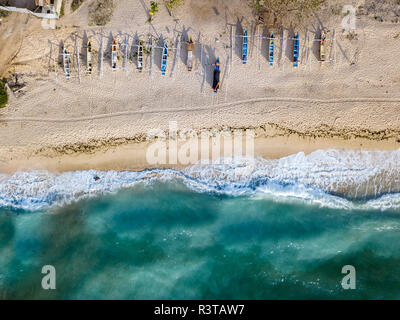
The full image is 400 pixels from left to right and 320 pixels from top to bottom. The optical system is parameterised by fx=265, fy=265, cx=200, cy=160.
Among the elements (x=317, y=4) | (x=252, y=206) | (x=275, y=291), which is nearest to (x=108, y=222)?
(x=252, y=206)

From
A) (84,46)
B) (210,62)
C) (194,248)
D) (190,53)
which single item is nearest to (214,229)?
(194,248)

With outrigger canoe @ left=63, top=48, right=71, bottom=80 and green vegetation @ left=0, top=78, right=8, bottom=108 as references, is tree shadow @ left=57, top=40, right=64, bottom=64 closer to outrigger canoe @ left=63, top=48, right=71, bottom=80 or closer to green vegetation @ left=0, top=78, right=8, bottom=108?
outrigger canoe @ left=63, top=48, right=71, bottom=80

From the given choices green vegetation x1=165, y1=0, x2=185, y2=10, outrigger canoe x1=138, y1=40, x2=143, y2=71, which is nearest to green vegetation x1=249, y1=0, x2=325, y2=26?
green vegetation x1=165, y1=0, x2=185, y2=10

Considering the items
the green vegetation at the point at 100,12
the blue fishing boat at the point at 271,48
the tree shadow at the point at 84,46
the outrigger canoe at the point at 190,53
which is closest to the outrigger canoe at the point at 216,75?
the outrigger canoe at the point at 190,53
